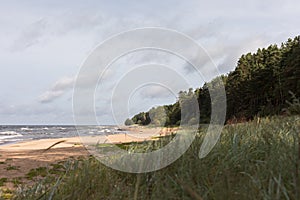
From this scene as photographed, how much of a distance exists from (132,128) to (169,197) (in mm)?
1579

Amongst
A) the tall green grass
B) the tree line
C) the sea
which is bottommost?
the tall green grass

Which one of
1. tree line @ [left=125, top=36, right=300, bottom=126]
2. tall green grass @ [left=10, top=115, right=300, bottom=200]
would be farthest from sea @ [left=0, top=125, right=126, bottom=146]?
tree line @ [left=125, top=36, right=300, bottom=126]

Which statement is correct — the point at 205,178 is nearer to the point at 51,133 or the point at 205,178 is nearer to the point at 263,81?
the point at 263,81

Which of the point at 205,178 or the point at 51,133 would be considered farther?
the point at 51,133

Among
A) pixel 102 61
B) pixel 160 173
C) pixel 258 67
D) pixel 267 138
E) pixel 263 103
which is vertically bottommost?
pixel 160 173

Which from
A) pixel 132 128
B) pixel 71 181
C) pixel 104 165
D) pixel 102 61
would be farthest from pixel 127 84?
pixel 71 181

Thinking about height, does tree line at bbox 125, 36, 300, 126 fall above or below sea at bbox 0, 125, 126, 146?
above

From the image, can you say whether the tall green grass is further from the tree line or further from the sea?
the tree line

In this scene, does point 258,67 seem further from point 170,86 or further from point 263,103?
point 170,86

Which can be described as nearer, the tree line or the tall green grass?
the tall green grass

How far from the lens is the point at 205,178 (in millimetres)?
2391

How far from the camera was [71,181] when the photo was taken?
2.72 meters

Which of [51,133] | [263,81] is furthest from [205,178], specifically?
[51,133]

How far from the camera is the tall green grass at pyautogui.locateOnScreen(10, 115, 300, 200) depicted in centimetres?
199
